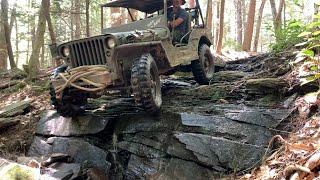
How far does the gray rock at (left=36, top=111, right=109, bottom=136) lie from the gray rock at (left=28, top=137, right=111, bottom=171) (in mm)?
141

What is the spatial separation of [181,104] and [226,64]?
4.56 metres

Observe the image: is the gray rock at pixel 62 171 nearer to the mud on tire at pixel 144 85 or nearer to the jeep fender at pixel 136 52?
the mud on tire at pixel 144 85

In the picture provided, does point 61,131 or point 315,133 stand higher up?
point 315,133

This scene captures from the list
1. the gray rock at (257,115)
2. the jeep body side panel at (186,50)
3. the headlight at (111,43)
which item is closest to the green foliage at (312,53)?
the gray rock at (257,115)

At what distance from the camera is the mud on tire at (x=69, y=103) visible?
20.3 feet

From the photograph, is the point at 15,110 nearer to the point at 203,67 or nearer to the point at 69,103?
the point at 69,103

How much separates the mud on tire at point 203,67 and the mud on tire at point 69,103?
262 centimetres

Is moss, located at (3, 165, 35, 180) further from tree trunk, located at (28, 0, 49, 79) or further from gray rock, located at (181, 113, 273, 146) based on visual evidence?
tree trunk, located at (28, 0, 49, 79)

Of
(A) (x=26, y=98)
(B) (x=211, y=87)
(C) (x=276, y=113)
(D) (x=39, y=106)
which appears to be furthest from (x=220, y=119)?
(A) (x=26, y=98)

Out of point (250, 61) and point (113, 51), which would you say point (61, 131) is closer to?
point (113, 51)

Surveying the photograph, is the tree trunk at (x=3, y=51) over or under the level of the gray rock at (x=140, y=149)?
over

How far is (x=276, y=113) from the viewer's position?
5.20 metres

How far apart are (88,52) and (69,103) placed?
116cm

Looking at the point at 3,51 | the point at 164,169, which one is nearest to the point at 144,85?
the point at 164,169
